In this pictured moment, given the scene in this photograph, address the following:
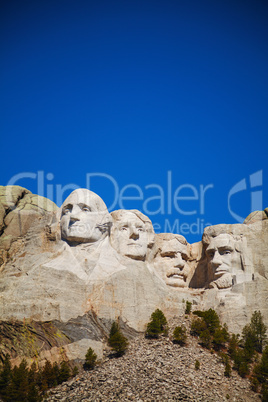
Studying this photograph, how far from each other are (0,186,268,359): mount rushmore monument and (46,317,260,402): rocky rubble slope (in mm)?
1642

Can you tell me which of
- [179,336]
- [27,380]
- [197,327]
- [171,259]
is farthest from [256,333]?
[27,380]

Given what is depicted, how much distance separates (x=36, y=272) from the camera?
3709cm

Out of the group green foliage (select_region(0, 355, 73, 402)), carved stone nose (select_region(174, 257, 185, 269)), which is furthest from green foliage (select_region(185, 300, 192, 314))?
green foliage (select_region(0, 355, 73, 402))

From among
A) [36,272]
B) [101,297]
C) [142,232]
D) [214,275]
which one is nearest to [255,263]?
[214,275]

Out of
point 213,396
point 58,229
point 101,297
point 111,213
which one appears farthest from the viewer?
point 111,213

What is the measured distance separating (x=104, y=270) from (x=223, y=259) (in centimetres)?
744

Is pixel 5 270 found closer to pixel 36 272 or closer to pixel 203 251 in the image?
pixel 36 272

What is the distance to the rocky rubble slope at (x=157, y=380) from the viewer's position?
31.8 meters

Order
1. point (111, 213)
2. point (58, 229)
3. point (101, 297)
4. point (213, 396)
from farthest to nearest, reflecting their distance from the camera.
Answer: point (111, 213), point (58, 229), point (101, 297), point (213, 396)

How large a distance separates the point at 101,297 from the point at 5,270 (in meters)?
5.21

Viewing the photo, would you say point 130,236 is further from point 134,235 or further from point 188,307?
point 188,307

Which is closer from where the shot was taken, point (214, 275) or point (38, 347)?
point (38, 347)

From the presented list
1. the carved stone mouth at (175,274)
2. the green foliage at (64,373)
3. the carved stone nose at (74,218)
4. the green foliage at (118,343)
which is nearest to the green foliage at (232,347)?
the green foliage at (118,343)

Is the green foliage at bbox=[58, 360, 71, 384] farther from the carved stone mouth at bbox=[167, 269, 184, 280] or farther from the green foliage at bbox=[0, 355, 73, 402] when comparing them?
the carved stone mouth at bbox=[167, 269, 184, 280]
